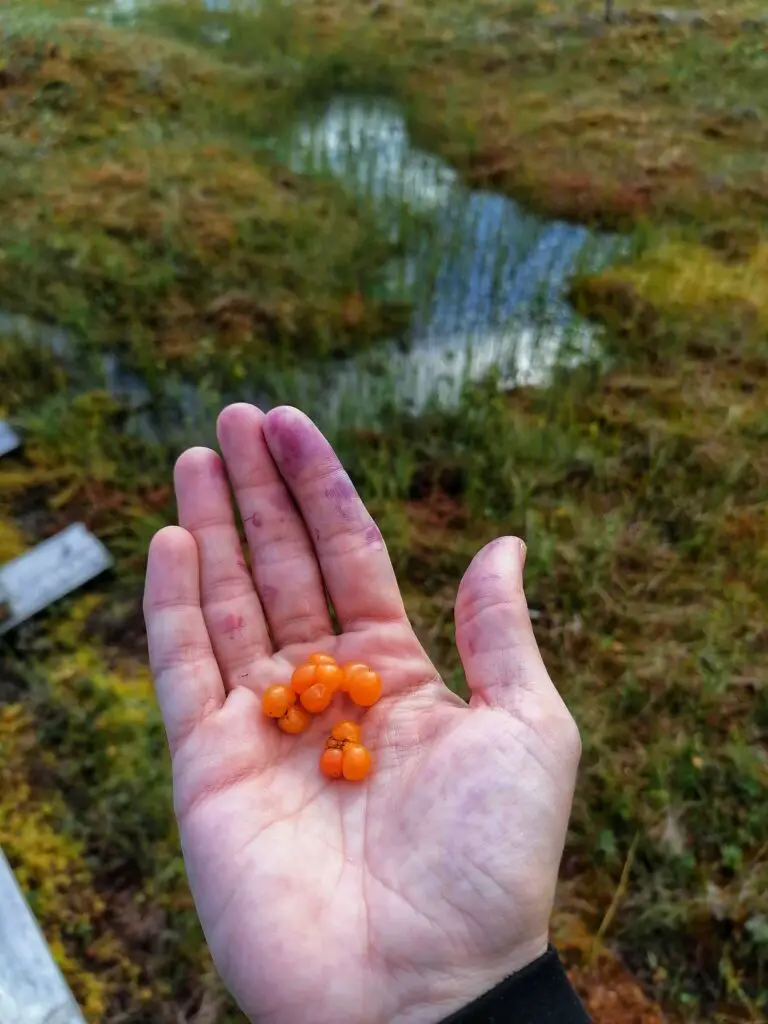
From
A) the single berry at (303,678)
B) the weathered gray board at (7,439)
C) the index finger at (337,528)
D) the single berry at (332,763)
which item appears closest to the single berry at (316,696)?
the single berry at (303,678)

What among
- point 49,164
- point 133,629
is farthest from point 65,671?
point 49,164

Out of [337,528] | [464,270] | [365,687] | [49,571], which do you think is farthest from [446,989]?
[464,270]

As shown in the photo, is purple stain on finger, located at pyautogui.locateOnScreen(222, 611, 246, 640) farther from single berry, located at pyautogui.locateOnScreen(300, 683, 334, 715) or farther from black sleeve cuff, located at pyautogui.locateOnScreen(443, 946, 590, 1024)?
black sleeve cuff, located at pyautogui.locateOnScreen(443, 946, 590, 1024)

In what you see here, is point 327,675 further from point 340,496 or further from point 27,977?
point 27,977

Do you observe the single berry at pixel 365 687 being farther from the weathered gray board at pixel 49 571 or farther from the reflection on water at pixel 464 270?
the reflection on water at pixel 464 270

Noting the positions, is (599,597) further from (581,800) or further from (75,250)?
(75,250)

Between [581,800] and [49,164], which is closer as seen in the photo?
[581,800]
